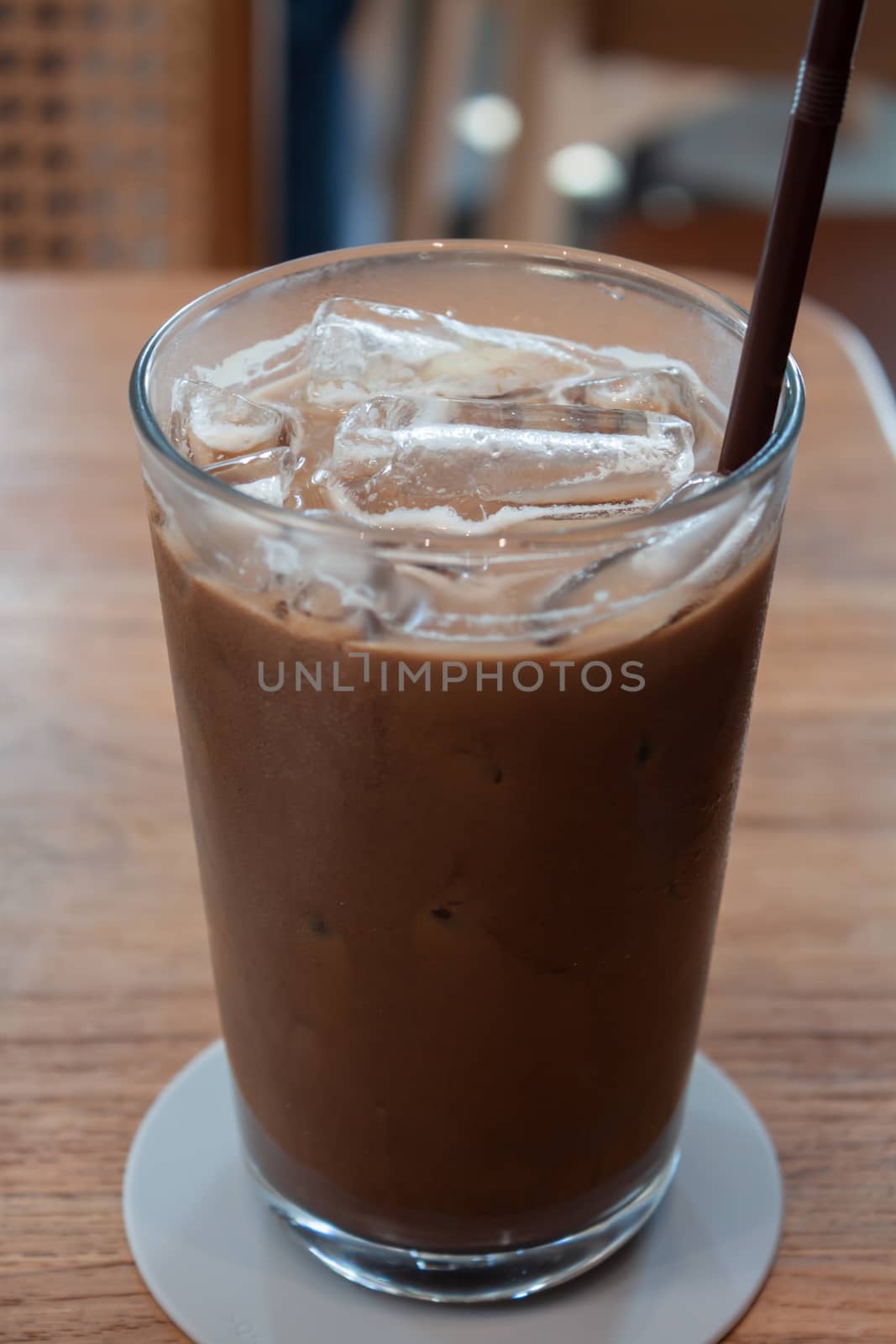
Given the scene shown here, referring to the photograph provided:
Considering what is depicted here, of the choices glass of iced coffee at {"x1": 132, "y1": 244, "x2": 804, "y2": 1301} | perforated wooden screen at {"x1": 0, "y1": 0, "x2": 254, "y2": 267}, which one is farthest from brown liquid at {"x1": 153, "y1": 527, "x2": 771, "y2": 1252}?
perforated wooden screen at {"x1": 0, "y1": 0, "x2": 254, "y2": 267}

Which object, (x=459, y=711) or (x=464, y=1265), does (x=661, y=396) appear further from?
(x=464, y=1265)

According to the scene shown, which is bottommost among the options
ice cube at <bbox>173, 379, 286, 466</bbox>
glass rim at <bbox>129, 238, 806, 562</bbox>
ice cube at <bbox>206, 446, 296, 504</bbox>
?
ice cube at <bbox>206, 446, 296, 504</bbox>

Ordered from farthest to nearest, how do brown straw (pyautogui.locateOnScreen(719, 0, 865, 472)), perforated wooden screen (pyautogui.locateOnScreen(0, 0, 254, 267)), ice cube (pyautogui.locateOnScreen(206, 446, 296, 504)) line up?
perforated wooden screen (pyautogui.locateOnScreen(0, 0, 254, 267)) < ice cube (pyautogui.locateOnScreen(206, 446, 296, 504)) < brown straw (pyautogui.locateOnScreen(719, 0, 865, 472))

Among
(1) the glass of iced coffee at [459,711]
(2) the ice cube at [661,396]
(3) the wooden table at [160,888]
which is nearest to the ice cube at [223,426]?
(1) the glass of iced coffee at [459,711]

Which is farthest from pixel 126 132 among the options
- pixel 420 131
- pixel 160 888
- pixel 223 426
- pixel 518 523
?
pixel 518 523

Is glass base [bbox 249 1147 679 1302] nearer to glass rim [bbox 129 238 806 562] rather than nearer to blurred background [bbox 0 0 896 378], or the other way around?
glass rim [bbox 129 238 806 562]

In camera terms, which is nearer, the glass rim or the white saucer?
the glass rim
